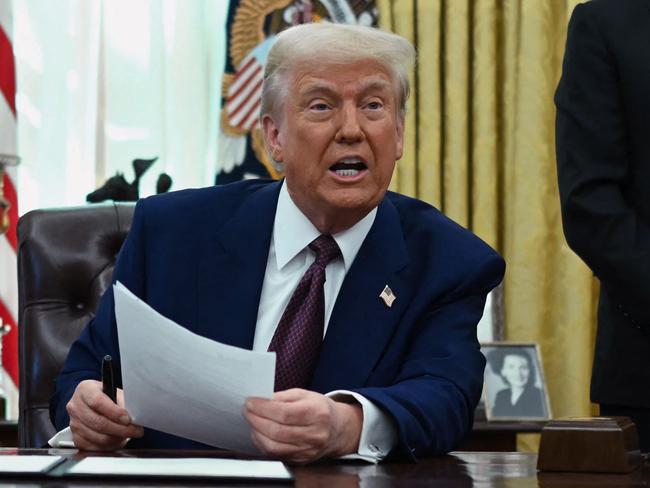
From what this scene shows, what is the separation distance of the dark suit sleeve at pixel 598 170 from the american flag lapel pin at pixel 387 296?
530mm

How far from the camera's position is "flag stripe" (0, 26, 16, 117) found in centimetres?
455

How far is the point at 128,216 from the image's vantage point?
288 centimetres

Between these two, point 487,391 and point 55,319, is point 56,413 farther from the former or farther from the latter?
point 487,391

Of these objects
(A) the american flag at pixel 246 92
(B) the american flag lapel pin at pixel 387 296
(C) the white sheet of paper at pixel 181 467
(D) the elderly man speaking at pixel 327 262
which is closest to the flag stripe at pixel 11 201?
(A) the american flag at pixel 246 92

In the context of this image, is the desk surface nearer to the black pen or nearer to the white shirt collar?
the black pen

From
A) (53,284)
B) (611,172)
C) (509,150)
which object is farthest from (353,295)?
(509,150)

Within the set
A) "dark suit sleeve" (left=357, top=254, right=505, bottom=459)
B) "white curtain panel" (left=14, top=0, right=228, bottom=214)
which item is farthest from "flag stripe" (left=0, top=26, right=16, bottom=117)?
"dark suit sleeve" (left=357, top=254, right=505, bottom=459)

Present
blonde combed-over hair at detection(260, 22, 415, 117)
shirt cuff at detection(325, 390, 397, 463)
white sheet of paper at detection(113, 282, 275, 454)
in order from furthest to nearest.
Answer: blonde combed-over hair at detection(260, 22, 415, 117)
shirt cuff at detection(325, 390, 397, 463)
white sheet of paper at detection(113, 282, 275, 454)

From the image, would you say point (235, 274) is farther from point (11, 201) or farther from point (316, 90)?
point (11, 201)

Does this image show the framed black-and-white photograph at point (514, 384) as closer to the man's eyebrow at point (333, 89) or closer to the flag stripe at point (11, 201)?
the man's eyebrow at point (333, 89)

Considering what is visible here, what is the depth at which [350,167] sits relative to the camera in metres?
2.23

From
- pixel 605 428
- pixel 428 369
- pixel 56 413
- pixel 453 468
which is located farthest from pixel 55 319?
pixel 605 428

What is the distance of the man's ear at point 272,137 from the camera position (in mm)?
2400

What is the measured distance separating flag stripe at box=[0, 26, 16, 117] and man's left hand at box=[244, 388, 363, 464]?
10.2 feet
